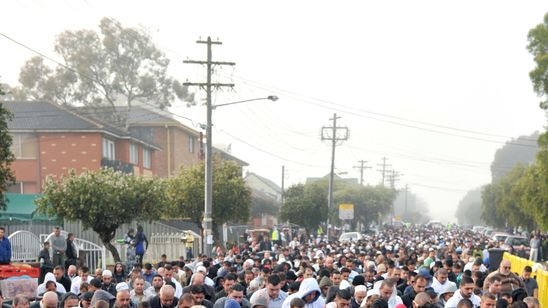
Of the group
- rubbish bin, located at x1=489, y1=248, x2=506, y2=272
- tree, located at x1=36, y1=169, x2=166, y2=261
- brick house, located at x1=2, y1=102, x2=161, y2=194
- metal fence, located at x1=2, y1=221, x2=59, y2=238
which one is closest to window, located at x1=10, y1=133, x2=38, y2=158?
brick house, located at x1=2, y1=102, x2=161, y2=194

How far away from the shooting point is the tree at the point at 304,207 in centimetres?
6097

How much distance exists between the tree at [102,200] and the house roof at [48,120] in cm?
2107

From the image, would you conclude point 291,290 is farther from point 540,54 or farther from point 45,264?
point 540,54

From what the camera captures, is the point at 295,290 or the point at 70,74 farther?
the point at 70,74

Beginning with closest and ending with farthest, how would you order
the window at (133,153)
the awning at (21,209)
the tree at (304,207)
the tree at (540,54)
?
the awning at (21,209) < the tree at (540,54) < the window at (133,153) < the tree at (304,207)

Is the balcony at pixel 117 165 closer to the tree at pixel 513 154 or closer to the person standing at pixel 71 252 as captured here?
the person standing at pixel 71 252

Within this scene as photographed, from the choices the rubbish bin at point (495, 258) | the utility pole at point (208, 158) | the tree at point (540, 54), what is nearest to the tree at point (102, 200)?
the utility pole at point (208, 158)

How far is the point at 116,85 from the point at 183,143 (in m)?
8.67

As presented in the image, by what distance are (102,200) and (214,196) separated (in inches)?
451

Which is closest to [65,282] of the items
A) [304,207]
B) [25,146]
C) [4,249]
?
[4,249]

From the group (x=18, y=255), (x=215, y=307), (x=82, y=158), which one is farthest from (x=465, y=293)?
(x=82, y=158)

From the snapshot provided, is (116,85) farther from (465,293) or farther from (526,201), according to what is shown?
(465,293)

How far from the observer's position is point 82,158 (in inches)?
1964

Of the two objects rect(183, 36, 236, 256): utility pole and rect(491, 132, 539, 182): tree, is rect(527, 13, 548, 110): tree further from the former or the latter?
rect(491, 132, 539, 182): tree
